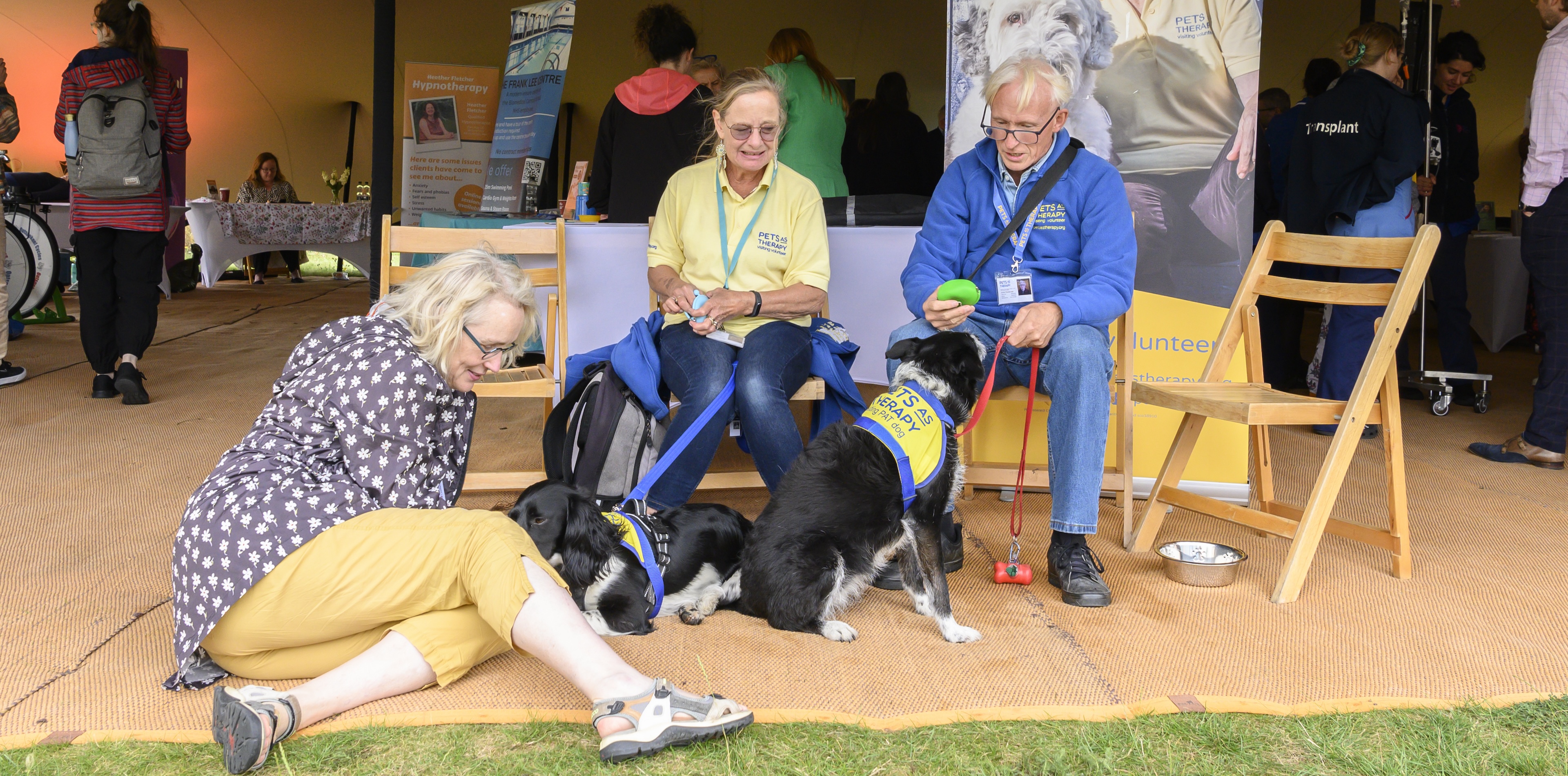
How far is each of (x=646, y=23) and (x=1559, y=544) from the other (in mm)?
3849

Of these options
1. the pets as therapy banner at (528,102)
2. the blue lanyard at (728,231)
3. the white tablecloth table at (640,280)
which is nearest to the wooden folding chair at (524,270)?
the white tablecloth table at (640,280)

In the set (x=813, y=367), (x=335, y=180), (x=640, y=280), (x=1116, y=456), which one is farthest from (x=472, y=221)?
(x=335, y=180)

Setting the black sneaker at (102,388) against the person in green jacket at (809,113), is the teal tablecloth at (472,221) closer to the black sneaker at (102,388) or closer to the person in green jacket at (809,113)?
the person in green jacket at (809,113)

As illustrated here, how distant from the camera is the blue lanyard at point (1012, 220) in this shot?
2.73m

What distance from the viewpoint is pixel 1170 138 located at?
3162 millimetres

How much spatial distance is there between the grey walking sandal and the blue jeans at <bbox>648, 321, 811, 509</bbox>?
109 cm

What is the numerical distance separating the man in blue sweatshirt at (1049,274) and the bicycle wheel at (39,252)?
255 inches

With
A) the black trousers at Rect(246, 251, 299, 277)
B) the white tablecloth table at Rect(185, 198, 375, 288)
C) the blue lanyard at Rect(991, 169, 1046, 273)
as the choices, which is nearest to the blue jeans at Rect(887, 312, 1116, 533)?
the blue lanyard at Rect(991, 169, 1046, 273)

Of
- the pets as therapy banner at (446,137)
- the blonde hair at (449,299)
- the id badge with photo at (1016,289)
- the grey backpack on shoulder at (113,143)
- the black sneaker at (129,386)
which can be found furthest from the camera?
the pets as therapy banner at (446,137)

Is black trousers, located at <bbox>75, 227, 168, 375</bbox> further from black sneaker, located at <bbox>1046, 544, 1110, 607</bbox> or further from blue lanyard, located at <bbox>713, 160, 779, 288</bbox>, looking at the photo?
black sneaker, located at <bbox>1046, 544, 1110, 607</bbox>

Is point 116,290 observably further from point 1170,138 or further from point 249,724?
point 1170,138

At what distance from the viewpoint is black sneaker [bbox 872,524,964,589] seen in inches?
101

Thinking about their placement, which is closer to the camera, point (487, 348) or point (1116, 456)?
point (487, 348)

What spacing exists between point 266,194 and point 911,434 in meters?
9.27
